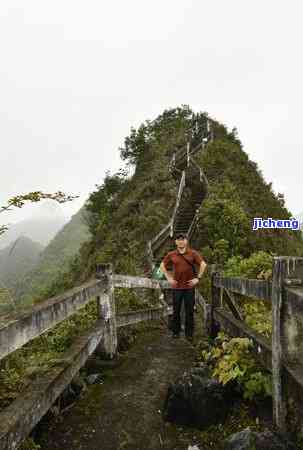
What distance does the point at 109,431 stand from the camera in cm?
341

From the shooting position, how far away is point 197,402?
3.38 metres

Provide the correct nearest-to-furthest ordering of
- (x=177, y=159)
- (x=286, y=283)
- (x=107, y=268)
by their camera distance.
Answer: (x=286, y=283)
(x=107, y=268)
(x=177, y=159)

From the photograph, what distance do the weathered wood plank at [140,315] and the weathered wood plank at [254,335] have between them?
1631mm

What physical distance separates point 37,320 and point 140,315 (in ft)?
15.0

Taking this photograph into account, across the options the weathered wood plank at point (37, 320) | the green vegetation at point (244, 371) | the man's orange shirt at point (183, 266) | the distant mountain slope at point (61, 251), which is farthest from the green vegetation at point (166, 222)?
the distant mountain slope at point (61, 251)

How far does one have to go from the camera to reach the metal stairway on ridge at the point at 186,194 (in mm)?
19491

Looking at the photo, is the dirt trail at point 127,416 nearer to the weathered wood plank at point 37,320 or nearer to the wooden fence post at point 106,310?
the wooden fence post at point 106,310

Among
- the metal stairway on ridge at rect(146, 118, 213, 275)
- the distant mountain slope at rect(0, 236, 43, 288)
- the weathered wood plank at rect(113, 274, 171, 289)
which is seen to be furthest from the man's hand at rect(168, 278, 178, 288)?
the distant mountain slope at rect(0, 236, 43, 288)

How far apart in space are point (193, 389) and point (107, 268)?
2.23 m

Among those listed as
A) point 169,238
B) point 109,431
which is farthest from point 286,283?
point 169,238

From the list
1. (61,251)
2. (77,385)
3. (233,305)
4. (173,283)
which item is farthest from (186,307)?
(61,251)

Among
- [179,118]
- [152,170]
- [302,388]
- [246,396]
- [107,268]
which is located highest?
[179,118]

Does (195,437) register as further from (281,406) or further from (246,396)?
(281,406)

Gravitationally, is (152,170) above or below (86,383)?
above
